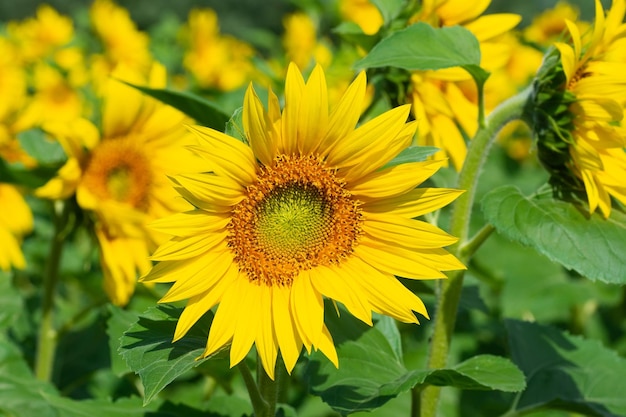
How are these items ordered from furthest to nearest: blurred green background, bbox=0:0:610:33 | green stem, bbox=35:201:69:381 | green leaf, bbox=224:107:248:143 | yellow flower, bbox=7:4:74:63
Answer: blurred green background, bbox=0:0:610:33
yellow flower, bbox=7:4:74:63
green stem, bbox=35:201:69:381
green leaf, bbox=224:107:248:143

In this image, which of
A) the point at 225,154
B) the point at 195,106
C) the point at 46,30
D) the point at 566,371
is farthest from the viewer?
the point at 46,30

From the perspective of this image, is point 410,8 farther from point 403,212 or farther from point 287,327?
point 287,327

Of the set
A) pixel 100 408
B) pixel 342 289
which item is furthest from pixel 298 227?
pixel 100 408

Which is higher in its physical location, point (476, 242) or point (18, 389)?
point (476, 242)

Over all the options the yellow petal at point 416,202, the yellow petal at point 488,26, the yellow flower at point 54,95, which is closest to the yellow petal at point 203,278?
the yellow petal at point 416,202

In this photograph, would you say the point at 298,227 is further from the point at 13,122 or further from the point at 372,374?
the point at 13,122

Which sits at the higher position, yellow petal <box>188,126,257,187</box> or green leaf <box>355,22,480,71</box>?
green leaf <box>355,22,480,71</box>

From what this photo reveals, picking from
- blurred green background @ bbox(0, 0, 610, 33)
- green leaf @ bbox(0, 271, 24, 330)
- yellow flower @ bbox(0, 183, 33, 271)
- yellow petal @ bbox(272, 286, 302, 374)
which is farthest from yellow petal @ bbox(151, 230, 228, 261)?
blurred green background @ bbox(0, 0, 610, 33)

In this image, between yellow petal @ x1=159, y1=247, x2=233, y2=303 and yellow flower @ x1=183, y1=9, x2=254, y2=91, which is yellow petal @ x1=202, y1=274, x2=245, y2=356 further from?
yellow flower @ x1=183, y1=9, x2=254, y2=91
